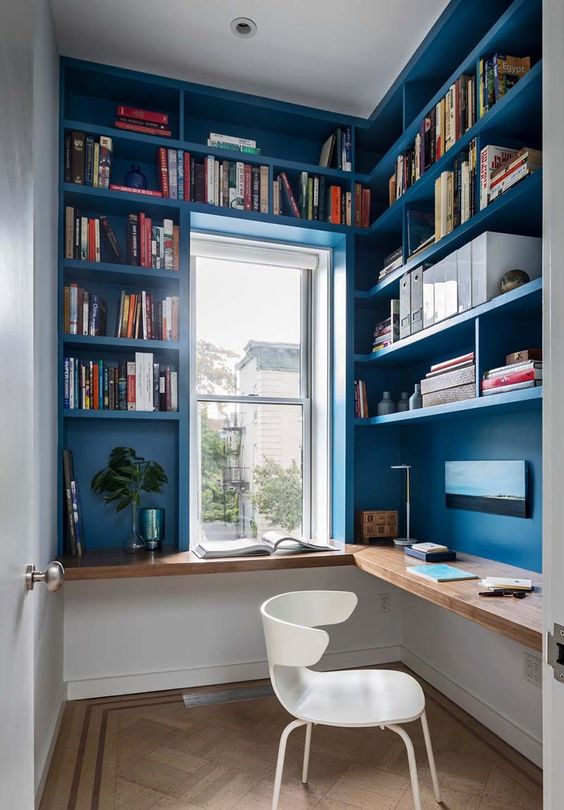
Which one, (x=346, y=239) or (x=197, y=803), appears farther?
(x=346, y=239)

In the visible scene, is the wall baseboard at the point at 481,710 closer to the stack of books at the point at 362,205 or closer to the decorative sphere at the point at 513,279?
the decorative sphere at the point at 513,279

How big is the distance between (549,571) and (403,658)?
2462mm

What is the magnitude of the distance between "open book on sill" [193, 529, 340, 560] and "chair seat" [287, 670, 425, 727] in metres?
0.73

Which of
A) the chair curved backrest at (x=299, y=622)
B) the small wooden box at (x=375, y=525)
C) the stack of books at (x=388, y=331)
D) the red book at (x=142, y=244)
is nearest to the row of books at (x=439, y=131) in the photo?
the stack of books at (x=388, y=331)

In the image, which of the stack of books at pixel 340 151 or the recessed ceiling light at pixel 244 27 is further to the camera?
the stack of books at pixel 340 151

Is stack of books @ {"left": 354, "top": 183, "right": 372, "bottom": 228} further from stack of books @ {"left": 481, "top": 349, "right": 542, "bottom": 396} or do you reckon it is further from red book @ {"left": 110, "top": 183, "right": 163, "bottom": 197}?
stack of books @ {"left": 481, "top": 349, "right": 542, "bottom": 396}

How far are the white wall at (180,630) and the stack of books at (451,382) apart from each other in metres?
1.11

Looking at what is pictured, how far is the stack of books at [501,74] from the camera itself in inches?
82.0

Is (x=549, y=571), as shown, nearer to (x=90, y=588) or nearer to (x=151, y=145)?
(x=90, y=588)

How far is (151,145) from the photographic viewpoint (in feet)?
9.05

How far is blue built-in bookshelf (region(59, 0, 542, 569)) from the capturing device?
2.16 meters

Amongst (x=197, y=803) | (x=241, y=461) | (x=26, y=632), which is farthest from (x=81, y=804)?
(x=241, y=461)

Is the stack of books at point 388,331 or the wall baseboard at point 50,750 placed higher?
the stack of books at point 388,331

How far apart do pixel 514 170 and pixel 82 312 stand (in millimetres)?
1864
